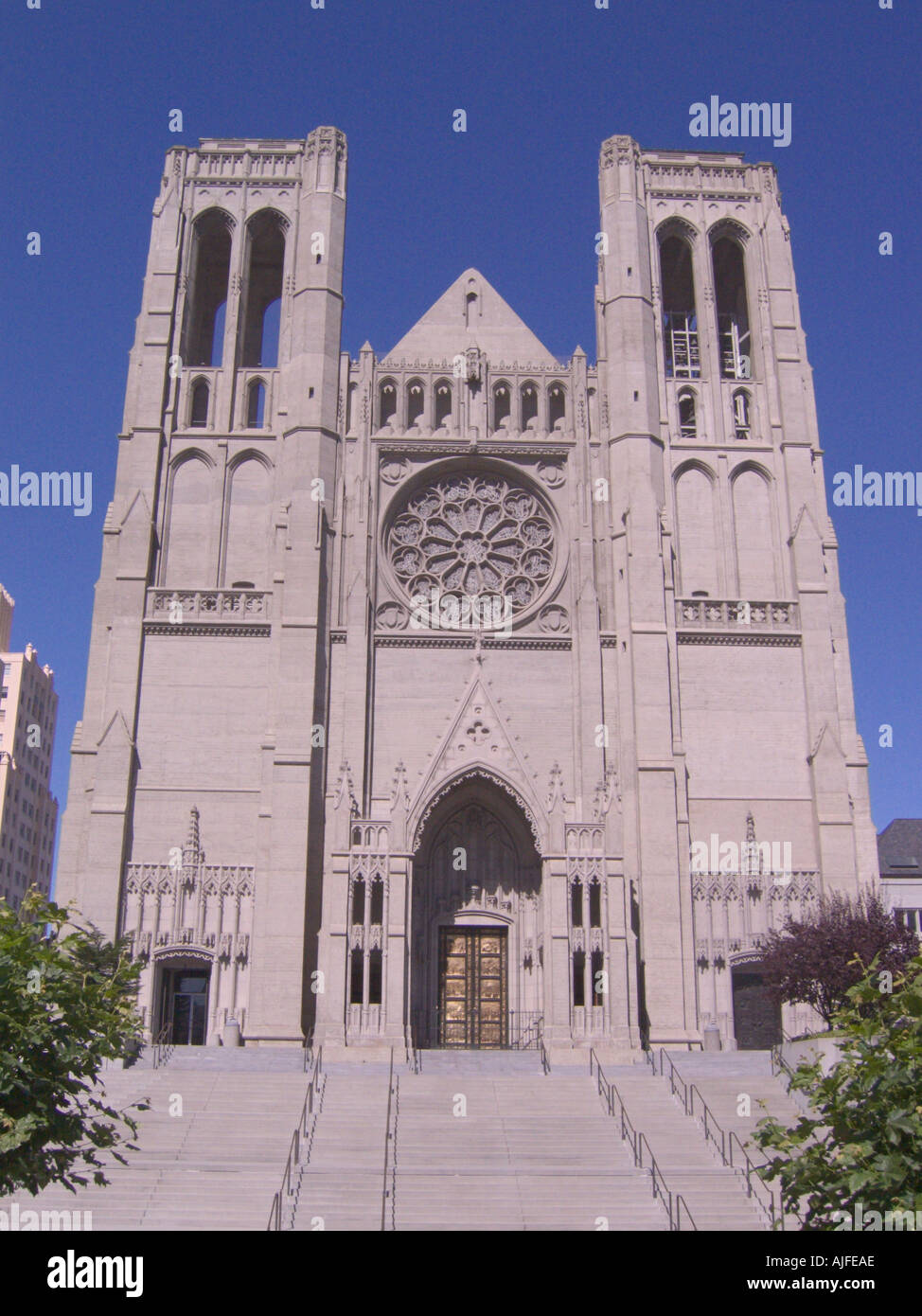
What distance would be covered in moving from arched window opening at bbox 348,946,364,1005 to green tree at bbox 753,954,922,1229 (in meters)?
18.7

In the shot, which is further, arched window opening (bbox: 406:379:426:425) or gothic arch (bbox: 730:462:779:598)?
arched window opening (bbox: 406:379:426:425)

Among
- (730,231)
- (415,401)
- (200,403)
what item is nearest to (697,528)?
(415,401)

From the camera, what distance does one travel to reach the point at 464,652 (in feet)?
116

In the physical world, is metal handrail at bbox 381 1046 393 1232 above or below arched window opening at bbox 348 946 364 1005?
below

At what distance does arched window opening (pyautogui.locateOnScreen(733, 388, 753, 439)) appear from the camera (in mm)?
38719

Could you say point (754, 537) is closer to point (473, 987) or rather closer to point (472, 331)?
point (472, 331)

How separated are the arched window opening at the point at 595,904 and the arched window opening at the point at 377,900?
4.88 metres

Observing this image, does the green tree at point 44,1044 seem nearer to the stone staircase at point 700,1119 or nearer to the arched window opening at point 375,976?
the stone staircase at point 700,1119

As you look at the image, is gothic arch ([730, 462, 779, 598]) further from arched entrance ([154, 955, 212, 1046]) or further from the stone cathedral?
arched entrance ([154, 955, 212, 1046])

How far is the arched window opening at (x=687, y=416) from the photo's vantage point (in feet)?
127

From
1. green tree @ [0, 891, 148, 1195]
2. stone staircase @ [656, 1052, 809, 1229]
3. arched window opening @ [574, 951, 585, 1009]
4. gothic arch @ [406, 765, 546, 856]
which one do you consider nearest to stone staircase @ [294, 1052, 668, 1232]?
stone staircase @ [656, 1052, 809, 1229]

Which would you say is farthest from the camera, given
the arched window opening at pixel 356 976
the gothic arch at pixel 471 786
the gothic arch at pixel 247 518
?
the gothic arch at pixel 247 518

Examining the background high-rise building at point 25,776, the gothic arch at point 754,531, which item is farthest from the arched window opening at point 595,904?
the background high-rise building at point 25,776

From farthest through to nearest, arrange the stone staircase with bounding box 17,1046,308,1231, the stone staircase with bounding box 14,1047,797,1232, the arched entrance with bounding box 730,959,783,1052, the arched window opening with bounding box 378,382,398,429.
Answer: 1. the arched window opening with bounding box 378,382,398,429
2. the arched entrance with bounding box 730,959,783,1052
3. the stone staircase with bounding box 14,1047,797,1232
4. the stone staircase with bounding box 17,1046,308,1231
